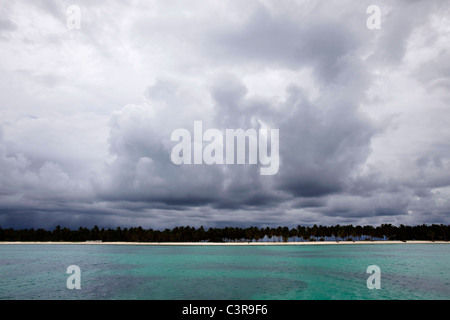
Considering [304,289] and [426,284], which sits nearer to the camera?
[304,289]

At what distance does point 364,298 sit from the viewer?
4294cm
